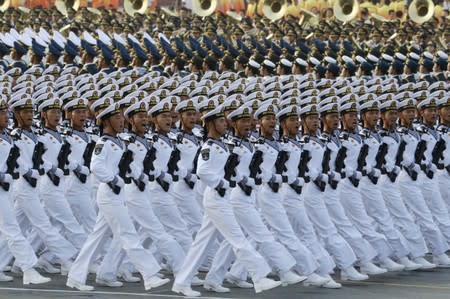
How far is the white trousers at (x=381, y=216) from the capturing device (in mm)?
19703

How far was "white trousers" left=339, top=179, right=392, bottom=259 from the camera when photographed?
19328 millimetres

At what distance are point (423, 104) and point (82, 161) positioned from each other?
4253mm

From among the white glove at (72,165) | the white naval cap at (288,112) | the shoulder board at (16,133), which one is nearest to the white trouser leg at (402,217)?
the white naval cap at (288,112)

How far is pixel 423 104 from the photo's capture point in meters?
21.3

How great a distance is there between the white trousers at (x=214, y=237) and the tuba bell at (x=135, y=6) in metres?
24.5

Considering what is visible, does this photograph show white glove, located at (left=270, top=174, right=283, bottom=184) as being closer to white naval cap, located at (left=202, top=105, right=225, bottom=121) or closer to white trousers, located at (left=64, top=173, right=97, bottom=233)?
white naval cap, located at (left=202, top=105, right=225, bottom=121)

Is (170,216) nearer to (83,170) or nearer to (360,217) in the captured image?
(83,170)

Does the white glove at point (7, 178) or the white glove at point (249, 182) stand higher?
the white glove at point (249, 182)

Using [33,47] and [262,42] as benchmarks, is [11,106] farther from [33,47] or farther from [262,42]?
[262,42]

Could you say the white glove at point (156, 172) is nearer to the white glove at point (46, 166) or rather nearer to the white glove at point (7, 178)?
the white glove at point (46, 166)

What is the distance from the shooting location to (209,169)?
1719cm

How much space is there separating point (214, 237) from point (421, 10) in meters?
24.2

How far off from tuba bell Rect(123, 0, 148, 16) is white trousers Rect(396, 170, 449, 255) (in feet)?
71.7

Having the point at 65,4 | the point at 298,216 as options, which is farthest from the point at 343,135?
the point at 65,4
